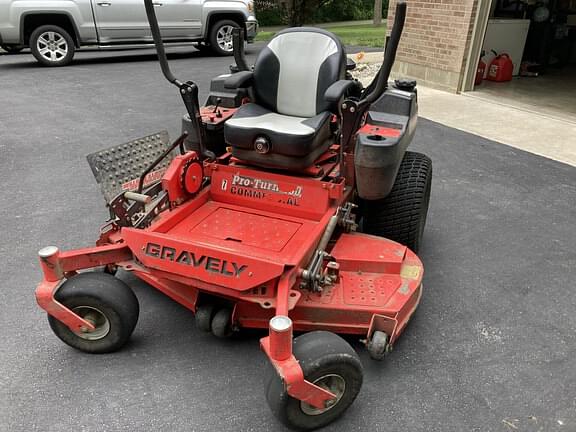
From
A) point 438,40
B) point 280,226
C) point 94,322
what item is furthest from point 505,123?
point 94,322

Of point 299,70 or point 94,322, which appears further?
point 299,70

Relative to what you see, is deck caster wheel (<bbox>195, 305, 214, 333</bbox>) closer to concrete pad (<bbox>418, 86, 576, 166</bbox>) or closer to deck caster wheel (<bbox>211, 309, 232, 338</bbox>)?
deck caster wheel (<bbox>211, 309, 232, 338</bbox>)

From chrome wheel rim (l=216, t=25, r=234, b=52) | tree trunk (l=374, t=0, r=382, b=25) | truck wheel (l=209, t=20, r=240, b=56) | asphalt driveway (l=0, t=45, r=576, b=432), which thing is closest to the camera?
asphalt driveway (l=0, t=45, r=576, b=432)

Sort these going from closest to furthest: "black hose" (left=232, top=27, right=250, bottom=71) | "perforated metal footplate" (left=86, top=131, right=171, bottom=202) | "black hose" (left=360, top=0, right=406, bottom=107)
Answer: "black hose" (left=360, top=0, right=406, bottom=107)
"perforated metal footplate" (left=86, top=131, right=171, bottom=202)
"black hose" (left=232, top=27, right=250, bottom=71)

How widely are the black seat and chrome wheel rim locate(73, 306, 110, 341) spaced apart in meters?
1.18

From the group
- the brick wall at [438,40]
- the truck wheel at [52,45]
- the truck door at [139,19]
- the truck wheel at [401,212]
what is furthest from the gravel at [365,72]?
the truck wheel at [401,212]

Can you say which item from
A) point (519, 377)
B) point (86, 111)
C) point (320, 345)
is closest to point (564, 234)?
point (519, 377)

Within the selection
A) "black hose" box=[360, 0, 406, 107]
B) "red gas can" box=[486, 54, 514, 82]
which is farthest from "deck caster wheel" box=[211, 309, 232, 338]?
"red gas can" box=[486, 54, 514, 82]

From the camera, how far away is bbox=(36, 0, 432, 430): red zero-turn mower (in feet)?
6.89

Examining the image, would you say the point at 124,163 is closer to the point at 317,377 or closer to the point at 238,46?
the point at 238,46

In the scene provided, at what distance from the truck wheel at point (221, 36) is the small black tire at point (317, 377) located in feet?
30.9

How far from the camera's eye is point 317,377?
1.85 meters

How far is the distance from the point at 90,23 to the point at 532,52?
8.55 m

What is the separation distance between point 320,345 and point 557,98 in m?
7.43
